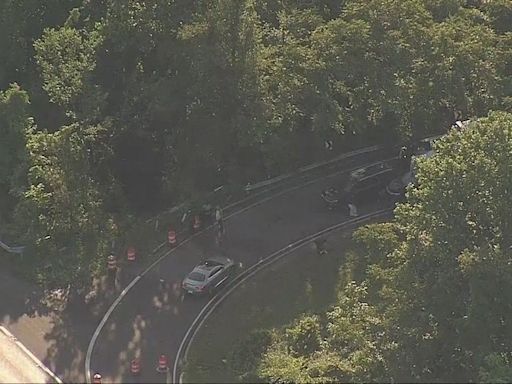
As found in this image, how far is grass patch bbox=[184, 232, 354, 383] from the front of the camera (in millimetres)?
31922

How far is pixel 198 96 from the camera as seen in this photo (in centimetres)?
4056

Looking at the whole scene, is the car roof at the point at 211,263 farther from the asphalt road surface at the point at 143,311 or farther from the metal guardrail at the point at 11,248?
the metal guardrail at the point at 11,248

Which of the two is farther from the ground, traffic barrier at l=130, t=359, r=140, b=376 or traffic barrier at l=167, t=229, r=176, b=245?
traffic barrier at l=167, t=229, r=176, b=245

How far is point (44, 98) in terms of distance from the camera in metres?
44.0

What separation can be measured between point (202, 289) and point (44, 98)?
17.1m

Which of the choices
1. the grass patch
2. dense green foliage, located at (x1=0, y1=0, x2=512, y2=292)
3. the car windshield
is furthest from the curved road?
dense green foliage, located at (x1=0, y1=0, x2=512, y2=292)

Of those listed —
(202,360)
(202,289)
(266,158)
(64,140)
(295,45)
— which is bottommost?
(202,360)

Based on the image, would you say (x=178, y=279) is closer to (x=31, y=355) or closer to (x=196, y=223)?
(x=196, y=223)

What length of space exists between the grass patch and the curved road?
1211 millimetres

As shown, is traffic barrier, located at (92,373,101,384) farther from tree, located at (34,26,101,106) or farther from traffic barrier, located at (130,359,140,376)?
tree, located at (34,26,101,106)

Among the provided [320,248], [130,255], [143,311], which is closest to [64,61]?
[130,255]

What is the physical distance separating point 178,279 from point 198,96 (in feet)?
34.7

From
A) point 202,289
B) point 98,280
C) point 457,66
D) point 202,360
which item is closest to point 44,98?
point 98,280

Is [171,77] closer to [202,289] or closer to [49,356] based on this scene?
[202,289]
